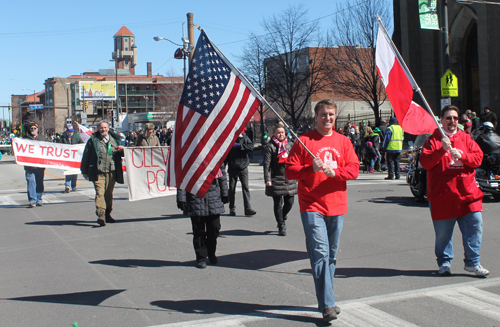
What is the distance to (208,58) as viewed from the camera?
561 centimetres

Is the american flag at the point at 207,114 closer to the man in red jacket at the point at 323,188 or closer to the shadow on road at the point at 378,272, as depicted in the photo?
the man in red jacket at the point at 323,188

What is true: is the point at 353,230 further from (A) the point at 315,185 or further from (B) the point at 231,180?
(A) the point at 315,185

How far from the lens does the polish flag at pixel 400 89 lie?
601 cm

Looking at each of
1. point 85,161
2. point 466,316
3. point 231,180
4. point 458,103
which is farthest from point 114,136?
point 458,103

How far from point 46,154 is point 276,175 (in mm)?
7965

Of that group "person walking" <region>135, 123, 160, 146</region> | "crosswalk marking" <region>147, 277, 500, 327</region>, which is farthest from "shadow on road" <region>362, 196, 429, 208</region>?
"crosswalk marking" <region>147, 277, 500, 327</region>

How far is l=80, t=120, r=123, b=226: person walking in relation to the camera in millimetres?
10078

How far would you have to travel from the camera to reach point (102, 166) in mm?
10086

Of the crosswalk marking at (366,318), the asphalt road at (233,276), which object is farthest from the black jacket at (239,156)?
the crosswalk marking at (366,318)

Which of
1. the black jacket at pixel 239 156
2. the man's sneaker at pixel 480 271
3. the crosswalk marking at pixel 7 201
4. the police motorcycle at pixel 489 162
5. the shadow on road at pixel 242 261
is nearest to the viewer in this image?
the man's sneaker at pixel 480 271

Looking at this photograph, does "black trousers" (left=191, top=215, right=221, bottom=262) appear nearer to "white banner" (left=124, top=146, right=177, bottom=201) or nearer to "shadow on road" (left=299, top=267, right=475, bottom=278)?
"shadow on road" (left=299, top=267, right=475, bottom=278)

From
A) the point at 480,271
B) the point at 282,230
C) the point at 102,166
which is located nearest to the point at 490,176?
the point at 282,230

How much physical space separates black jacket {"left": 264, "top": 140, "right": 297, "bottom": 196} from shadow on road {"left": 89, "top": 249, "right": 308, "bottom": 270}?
1.26 meters

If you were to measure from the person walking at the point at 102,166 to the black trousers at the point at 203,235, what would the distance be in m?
3.82
